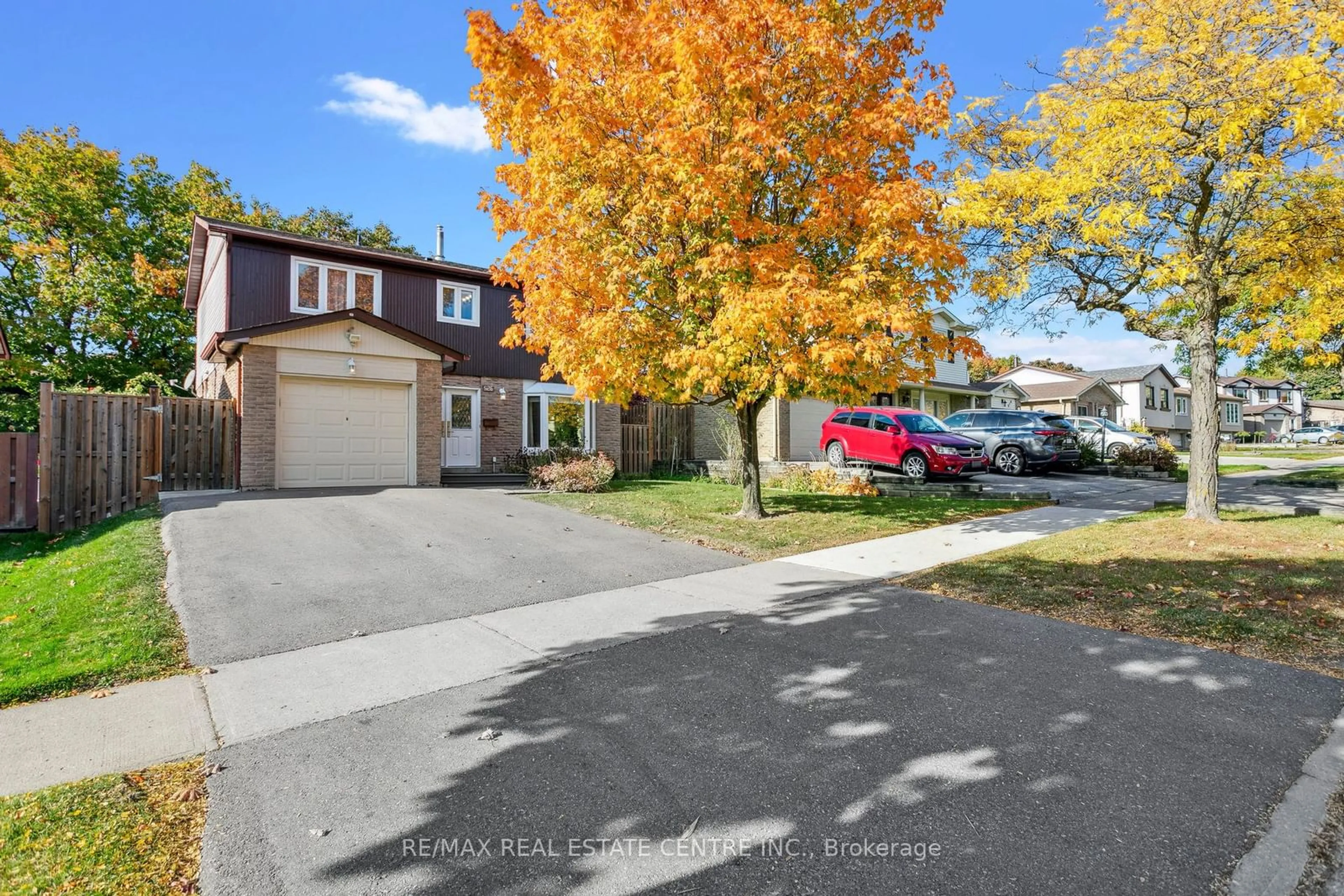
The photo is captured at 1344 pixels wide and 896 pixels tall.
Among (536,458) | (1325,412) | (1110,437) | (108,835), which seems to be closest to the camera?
(108,835)

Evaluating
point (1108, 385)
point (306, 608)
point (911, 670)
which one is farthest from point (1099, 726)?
point (1108, 385)

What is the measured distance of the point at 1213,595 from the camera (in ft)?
19.1

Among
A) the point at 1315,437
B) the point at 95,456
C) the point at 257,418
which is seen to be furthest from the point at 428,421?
the point at 1315,437

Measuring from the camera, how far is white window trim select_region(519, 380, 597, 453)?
19.3m

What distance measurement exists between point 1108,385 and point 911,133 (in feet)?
139

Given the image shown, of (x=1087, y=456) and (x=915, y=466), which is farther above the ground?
(x=1087, y=456)

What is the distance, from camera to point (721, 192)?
854cm

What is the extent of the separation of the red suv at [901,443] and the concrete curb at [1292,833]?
12.4 meters

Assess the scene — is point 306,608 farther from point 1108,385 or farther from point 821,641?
point 1108,385

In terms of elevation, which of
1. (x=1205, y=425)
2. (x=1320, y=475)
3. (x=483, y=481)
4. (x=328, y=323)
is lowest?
(x=483, y=481)

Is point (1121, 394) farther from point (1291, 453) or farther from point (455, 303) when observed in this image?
point (455, 303)

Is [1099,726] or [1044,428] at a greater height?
[1044,428]

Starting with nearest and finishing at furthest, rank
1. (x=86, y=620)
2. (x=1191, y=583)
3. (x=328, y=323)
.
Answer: (x=86, y=620), (x=1191, y=583), (x=328, y=323)

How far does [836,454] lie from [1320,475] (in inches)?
Result: 461
